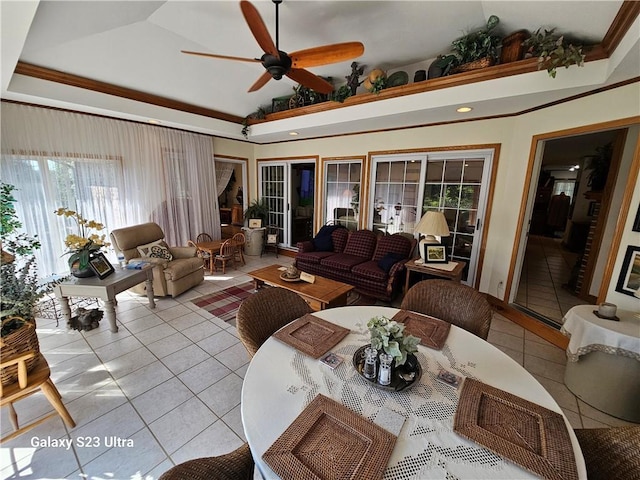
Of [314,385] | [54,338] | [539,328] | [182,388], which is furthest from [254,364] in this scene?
[539,328]

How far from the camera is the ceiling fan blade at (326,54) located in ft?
5.98

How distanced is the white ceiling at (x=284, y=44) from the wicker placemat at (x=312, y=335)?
2.39m

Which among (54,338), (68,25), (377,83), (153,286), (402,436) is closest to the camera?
(402,436)

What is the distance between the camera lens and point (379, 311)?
5.80 ft

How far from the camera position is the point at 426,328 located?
1.53 meters

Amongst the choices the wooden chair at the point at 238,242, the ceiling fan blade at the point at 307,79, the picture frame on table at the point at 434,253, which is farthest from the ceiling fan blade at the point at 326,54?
the wooden chair at the point at 238,242

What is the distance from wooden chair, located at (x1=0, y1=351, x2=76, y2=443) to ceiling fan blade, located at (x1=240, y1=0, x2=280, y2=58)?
2292 mm

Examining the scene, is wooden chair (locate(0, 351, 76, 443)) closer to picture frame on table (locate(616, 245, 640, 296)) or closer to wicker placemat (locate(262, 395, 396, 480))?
wicker placemat (locate(262, 395, 396, 480))

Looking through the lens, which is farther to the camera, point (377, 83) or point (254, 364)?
point (377, 83)

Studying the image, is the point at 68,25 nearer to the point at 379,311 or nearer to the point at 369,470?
the point at 379,311

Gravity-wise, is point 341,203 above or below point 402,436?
above

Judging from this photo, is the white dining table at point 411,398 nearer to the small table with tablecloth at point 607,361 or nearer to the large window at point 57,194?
the small table with tablecloth at point 607,361

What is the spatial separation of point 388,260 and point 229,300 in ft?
7.26

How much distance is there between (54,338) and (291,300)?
264 cm
